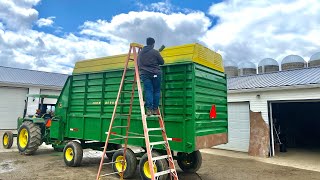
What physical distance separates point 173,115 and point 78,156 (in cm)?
379

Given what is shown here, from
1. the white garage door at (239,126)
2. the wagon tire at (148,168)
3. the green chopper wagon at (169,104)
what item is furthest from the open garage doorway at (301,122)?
the wagon tire at (148,168)

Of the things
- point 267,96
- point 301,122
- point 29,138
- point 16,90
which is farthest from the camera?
point 16,90

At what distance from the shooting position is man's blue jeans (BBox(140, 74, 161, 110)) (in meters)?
5.86

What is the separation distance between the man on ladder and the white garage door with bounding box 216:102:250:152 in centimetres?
882

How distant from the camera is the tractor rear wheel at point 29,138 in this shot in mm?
9712

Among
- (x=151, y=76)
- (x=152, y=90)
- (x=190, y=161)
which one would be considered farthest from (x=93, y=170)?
(x=151, y=76)

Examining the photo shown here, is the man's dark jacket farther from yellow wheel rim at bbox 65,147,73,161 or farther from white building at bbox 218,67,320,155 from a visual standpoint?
white building at bbox 218,67,320,155

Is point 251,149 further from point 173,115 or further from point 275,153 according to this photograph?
point 173,115

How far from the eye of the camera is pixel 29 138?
383 inches

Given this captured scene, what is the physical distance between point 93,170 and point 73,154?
0.84 meters

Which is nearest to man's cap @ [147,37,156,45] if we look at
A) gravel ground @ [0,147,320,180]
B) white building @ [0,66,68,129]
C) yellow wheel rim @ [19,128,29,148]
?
gravel ground @ [0,147,320,180]

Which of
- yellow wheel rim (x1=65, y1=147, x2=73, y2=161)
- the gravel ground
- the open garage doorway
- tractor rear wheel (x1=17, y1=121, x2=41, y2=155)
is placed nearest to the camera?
the gravel ground

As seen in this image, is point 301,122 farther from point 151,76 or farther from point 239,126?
point 151,76

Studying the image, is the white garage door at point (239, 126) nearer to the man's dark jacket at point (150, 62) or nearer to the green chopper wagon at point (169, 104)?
the green chopper wagon at point (169, 104)
